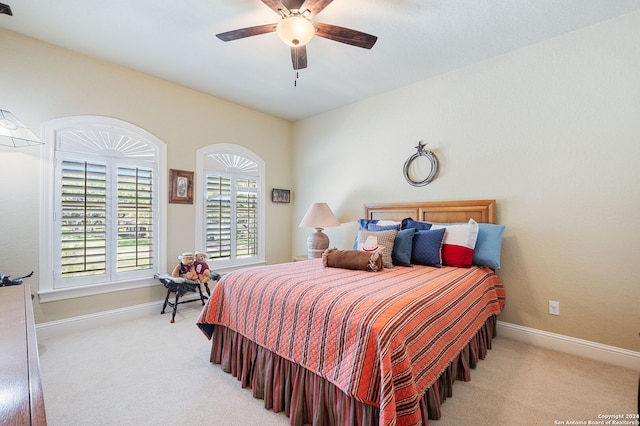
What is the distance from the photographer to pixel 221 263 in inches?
150

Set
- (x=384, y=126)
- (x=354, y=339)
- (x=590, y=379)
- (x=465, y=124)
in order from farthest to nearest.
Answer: (x=384, y=126)
(x=465, y=124)
(x=590, y=379)
(x=354, y=339)

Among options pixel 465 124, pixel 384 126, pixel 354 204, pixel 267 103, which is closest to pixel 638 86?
pixel 465 124

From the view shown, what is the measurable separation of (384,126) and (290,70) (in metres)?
1.34

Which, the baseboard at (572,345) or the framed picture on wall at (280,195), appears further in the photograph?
the framed picture on wall at (280,195)

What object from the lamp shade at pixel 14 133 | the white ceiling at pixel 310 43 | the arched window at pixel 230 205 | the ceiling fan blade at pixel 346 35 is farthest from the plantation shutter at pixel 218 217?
the ceiling fan blade at pixel 346 35

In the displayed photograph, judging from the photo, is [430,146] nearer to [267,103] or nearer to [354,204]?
[354,204]

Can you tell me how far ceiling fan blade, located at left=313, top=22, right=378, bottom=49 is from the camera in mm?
1907

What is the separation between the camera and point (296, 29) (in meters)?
1.85

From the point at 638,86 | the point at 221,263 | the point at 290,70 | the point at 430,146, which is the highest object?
the point at 290,70

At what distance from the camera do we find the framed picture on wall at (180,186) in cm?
338

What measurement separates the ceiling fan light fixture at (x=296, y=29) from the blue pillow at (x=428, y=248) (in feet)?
6.14

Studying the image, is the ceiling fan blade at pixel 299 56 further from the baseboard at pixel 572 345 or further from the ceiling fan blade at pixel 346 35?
the baseboard at pixel 572 345

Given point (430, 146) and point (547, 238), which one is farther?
point (430, 146)

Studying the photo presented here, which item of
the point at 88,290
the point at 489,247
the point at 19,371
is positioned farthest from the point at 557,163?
the point at 88,290
